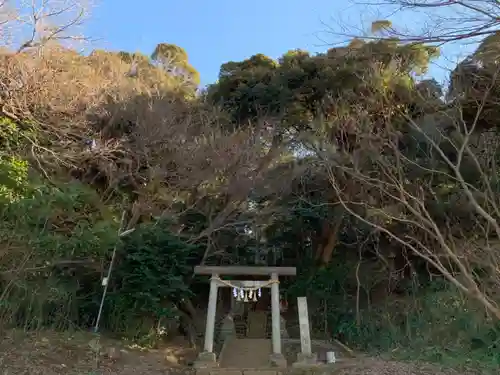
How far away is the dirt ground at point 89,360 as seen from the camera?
6.06 meters

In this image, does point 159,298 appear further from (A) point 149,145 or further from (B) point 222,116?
(B) point 222,116

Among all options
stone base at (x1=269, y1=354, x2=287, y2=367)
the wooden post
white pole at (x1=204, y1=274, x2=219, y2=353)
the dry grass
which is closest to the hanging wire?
the dry grass

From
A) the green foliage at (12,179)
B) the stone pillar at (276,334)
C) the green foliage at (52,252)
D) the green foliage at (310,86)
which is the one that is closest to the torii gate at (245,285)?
the stone pillar at (276,334)

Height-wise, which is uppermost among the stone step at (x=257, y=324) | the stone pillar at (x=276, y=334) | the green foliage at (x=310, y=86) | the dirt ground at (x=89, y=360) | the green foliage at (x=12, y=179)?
the green foliage at (x=310, y=86)

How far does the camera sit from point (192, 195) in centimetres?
991

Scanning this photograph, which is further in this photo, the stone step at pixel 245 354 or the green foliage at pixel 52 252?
the stone step at pixel 245 354

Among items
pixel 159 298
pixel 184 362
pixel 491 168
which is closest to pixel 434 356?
pixel 491 168

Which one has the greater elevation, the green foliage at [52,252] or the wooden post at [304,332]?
the green foliage at [52,252]

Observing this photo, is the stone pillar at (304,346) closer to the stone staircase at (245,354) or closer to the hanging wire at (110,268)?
the stone staircase at (245,354)

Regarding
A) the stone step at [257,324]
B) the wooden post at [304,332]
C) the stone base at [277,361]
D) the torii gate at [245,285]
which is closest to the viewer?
the stone base at [277,361]

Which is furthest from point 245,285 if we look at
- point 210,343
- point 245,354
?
point 245,354

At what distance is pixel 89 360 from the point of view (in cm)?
671

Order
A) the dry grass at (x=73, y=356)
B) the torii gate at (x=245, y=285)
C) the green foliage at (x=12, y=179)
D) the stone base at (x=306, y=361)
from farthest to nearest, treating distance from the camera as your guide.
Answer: the torii gate at (x=245, y=285) < the stone base at (x=306, y=361) < the green foliage at (x=12, y=179) < the dry grass at (x=73, y=356)

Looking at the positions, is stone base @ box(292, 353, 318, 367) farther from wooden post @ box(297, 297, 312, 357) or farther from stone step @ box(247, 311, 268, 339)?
stone step @ box(247, 311, 268, 339)
